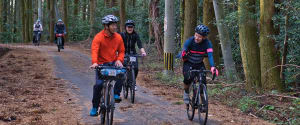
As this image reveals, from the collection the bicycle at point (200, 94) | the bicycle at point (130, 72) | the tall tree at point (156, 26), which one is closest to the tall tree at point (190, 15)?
the tall tree at point (156, 26)

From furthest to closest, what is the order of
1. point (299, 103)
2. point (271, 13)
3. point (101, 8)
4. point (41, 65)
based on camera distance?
point (101, 8) → point (41, 65) → point (271, 13) → point (299, 103)

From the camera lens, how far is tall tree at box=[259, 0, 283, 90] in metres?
10.5

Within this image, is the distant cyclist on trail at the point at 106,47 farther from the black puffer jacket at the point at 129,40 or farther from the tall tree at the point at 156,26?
the tall tree at the point at 156,26

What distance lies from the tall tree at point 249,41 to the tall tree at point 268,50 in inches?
24.8

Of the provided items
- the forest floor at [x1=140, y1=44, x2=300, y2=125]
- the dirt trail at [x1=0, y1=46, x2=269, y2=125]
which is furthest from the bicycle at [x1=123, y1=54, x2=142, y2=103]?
the forest floor at [x1=140, y1=44, x2=300, y2=125]

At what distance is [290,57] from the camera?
41.9 feet

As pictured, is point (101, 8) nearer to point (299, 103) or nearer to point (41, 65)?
point (41, 65)

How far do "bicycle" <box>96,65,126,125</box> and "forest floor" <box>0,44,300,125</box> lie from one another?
87cm

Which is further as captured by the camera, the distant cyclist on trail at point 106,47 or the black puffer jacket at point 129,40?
the black puffer jacket at point 129,40

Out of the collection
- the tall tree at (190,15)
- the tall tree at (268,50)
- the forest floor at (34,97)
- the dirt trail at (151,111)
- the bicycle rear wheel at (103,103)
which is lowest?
the dirt trail at (151,111)

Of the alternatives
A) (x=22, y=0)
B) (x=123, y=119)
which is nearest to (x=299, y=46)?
(x=123, y=119)

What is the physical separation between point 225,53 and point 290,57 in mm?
2265

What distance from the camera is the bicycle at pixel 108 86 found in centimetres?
633

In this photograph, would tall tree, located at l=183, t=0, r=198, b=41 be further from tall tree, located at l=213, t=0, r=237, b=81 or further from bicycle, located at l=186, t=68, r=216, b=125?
bicycle, located at l=186, t=68, r=216, b=125
